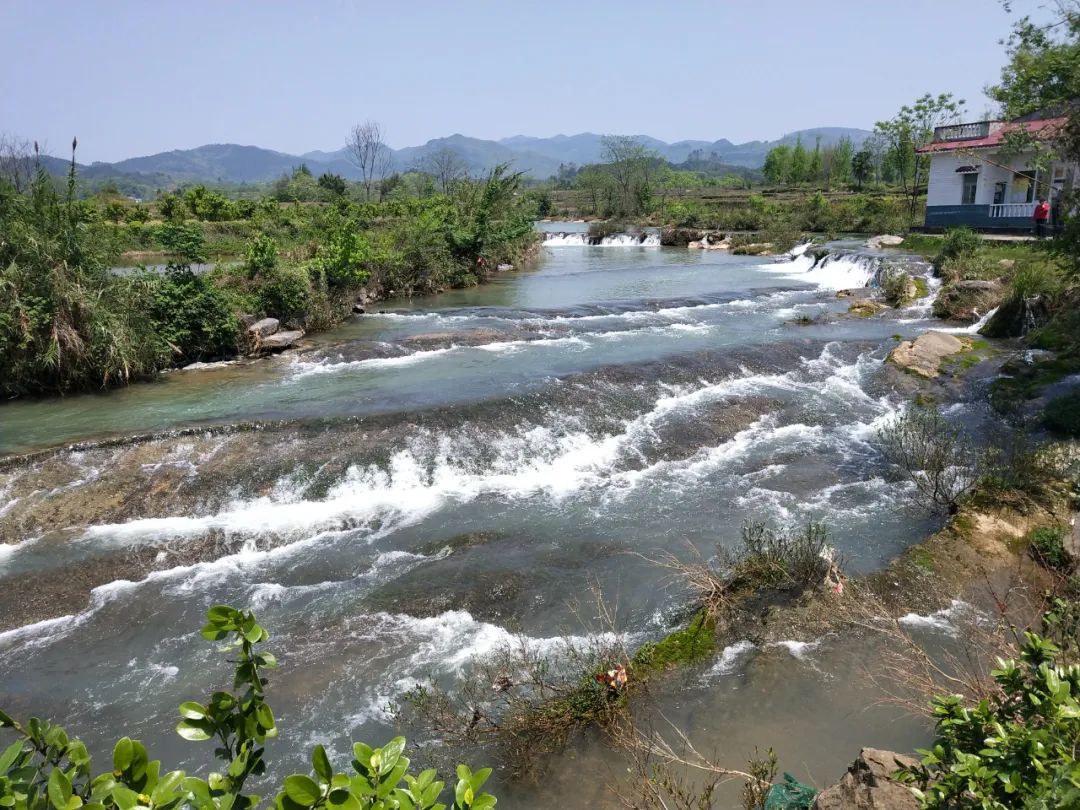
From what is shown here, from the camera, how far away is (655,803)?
13.2 feet

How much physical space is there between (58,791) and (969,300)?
21.0 m

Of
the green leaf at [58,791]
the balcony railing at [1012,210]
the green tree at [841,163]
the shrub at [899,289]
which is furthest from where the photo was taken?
the green tree at [841,163]

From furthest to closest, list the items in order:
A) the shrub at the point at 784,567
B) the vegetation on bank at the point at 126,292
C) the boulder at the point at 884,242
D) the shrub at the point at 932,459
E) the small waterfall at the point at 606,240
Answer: the small waterfall at the point at 606,240 < the boulder at the point at 884,242 < the vegetation on bank at the point at 126,292 < the shrub at the point at 932,459 < the shrub at the point at 784,567

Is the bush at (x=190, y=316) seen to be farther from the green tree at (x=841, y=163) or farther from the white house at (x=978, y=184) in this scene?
the green tree at (x=841, y=163)

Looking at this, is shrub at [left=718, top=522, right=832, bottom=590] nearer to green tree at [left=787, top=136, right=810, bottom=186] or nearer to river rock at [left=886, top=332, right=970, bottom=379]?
river rock at [left=886, top=332, right=970, bottom=379]

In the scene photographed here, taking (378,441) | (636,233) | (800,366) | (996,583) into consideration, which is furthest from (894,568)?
(636,233)

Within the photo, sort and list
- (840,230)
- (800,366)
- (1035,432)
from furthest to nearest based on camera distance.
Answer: (840,230)
(800,366)
(1035,432)

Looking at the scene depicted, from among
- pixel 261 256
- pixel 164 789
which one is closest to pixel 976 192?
pixel 261 256

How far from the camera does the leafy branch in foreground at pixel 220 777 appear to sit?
164cm

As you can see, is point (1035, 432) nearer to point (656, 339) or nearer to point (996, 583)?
point (996, 583)

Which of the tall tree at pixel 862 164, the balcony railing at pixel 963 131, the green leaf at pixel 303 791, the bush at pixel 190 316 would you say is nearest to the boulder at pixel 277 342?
the bush at pixel 190 316

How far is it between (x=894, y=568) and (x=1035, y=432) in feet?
16.5

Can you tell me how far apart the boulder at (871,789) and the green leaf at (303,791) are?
3088mm

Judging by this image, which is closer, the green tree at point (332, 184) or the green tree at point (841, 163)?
the green tree at point (332, 184)
